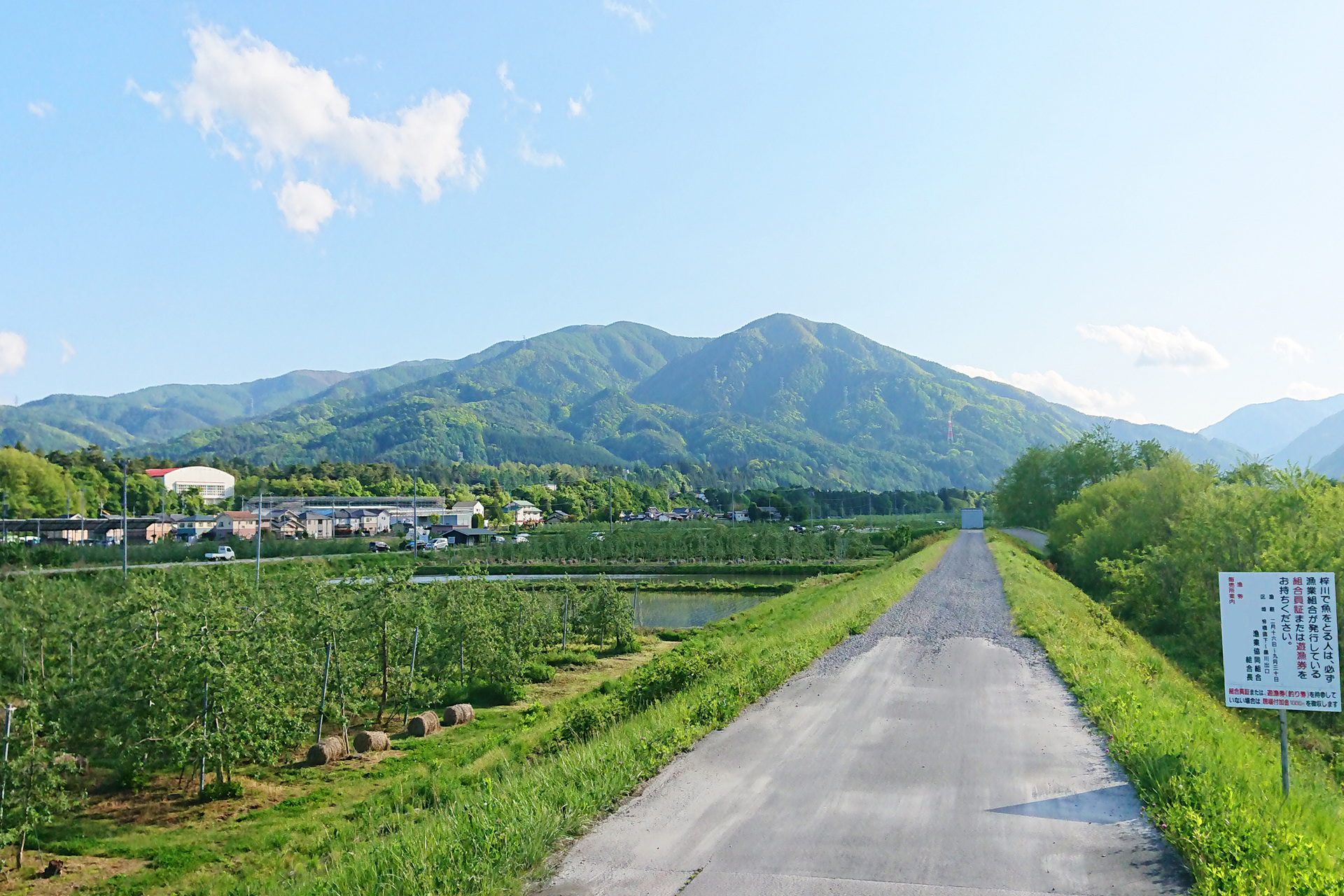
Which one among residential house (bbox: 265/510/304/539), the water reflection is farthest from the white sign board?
residential house (bbox: 265/510/304/539)

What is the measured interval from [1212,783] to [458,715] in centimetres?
1433

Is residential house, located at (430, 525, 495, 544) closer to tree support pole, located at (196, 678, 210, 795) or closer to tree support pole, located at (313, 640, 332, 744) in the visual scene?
tree support pole, located at (313, 640, 332, 744)

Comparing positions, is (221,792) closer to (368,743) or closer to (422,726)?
(368,743)

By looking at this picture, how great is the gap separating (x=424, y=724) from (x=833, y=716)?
29.8ft

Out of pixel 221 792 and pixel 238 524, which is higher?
pixel 221 792

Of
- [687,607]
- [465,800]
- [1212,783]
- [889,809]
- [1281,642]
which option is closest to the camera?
[1281,642]

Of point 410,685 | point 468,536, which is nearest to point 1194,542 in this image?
point 410,685

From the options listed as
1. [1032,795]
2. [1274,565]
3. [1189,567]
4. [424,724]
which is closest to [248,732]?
[424,724]

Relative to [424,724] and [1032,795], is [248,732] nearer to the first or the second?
[424,724]

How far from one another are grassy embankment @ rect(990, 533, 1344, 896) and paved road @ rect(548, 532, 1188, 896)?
32cm

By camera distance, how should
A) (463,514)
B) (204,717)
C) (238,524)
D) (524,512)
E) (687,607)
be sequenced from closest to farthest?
(204,717) → (687,607) → (238,524) → (463,514) → (524,512)

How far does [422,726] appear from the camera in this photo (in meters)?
17.1

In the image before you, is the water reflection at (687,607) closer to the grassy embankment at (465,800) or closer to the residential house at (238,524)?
the grassy embankment at (465,800)

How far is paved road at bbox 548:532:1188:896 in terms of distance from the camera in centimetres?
692
